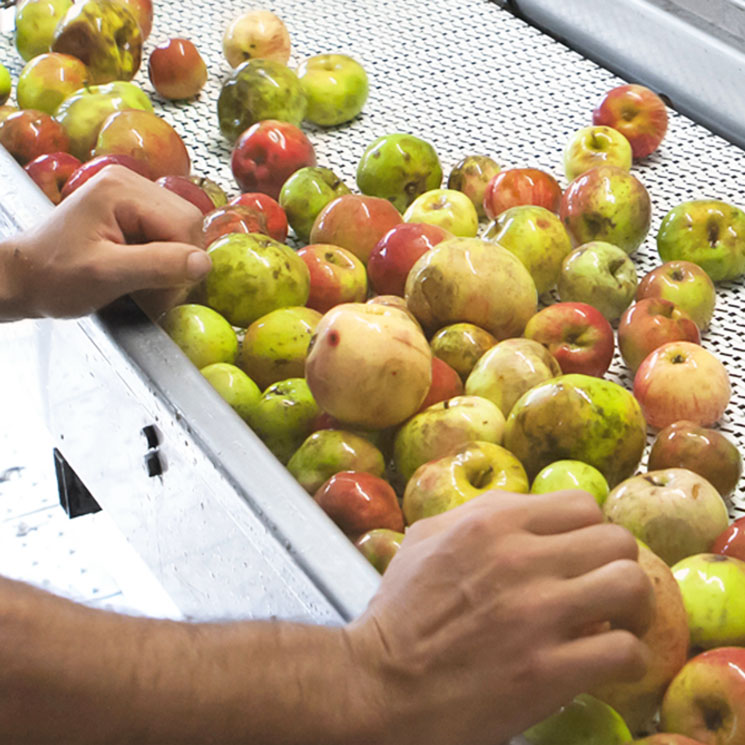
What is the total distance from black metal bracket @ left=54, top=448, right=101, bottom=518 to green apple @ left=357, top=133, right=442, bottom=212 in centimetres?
69

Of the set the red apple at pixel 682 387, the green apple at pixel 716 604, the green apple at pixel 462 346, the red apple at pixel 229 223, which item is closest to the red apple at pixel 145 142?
the red apple at pixel 229 223

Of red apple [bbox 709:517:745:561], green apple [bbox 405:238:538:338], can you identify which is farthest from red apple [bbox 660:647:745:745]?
green apple [bbox 405:238:538:338]

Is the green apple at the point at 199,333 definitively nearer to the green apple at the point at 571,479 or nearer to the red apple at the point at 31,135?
the green apple at the point at 571,479

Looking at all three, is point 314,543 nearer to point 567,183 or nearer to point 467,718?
point 467,718

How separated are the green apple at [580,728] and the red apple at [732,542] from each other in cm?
27

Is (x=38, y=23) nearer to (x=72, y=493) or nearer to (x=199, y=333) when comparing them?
(x=72, y=493)

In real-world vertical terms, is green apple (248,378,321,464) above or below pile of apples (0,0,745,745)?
below

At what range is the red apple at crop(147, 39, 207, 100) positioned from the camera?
6.79ft

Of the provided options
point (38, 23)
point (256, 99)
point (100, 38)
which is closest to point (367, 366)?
point (256, 99)

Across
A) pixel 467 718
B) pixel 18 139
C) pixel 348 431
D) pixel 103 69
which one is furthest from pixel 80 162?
pixel 467 718

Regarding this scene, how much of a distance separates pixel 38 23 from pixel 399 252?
3.84 feet

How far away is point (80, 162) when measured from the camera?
1.84 metres

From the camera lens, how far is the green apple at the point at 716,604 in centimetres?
101

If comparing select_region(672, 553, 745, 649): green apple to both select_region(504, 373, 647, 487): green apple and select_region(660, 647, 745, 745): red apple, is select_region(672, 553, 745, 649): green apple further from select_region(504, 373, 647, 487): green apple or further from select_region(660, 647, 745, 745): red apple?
select_region(504, 373, 647, 487): green apple
